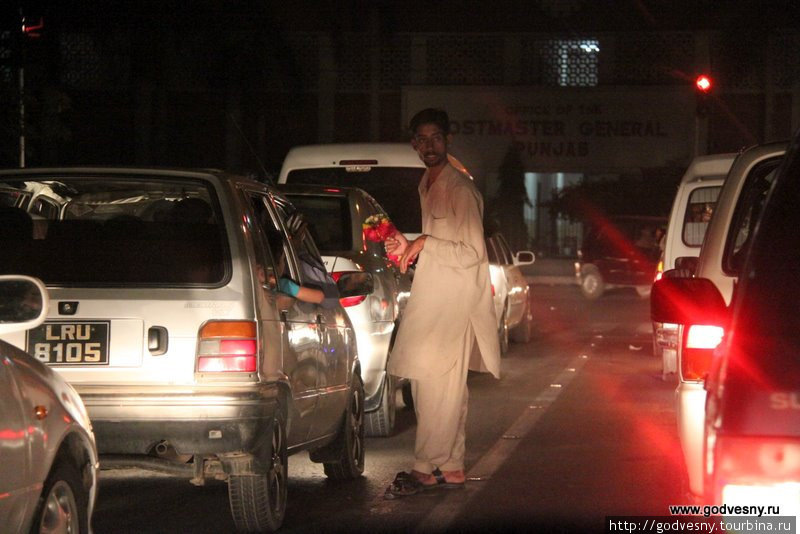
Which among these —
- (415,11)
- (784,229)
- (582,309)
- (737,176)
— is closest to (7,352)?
(784,229)

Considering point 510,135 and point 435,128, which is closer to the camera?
point 435,128

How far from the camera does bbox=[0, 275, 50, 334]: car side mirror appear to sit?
472 cm

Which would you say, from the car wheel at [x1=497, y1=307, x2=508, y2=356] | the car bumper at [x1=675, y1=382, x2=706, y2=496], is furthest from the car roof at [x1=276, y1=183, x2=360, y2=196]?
the car wheel at [x1=497, y1=307, x2=508, y2=356]

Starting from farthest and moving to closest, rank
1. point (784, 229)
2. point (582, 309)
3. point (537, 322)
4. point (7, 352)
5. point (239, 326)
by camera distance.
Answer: point (582, 309) → point (537, 322) → point (239, 326) → point (7, 352) → point (784, 229)

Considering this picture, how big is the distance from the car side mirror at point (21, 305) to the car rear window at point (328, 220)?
17.6 ft

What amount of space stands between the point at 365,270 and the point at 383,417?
1.04 meters

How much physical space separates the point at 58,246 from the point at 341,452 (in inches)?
88.1

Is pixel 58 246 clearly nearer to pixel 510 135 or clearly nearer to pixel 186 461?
pixel 186 461

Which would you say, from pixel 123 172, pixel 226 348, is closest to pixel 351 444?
pixel 226 348

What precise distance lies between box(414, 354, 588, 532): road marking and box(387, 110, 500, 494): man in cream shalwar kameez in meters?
0.33

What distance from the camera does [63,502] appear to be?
5055mm

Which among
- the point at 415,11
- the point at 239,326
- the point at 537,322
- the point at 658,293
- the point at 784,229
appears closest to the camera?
the point at 784,229

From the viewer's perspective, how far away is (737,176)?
6453 mm

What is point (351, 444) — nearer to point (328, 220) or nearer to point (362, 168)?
point (328, 220)
